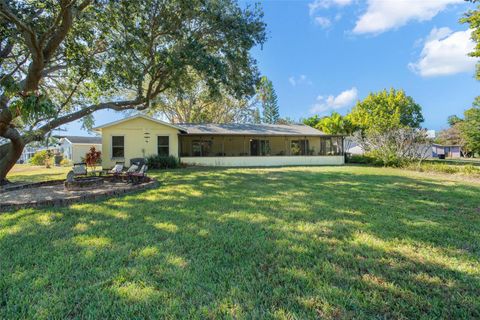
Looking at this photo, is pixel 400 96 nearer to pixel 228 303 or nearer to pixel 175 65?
pixel 175 65

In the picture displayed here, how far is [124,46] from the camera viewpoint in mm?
9797

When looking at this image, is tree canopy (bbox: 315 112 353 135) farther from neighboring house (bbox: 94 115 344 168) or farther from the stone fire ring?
the stone fire ring

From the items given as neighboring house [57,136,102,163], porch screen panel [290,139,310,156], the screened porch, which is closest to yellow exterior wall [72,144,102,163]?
neighboring house [57,136,102,163]

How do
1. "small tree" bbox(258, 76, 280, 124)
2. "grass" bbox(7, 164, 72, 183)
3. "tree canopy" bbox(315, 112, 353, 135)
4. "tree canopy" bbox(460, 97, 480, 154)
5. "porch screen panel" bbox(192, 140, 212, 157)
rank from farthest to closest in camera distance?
1. "small tree" bbox(258, 76, 280, 124)
2. "tree canopy" bbox(315, 112, 353, 135)
3. "tree canopy" bbox(460, 97, 480, 154)
4. "porch screen panel" bbox(192, 140, 212, 157)
5. "grass" bbox(7, 164, 72, 183)

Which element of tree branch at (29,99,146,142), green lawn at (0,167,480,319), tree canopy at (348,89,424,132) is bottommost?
green lawn at (0,167,480,319)

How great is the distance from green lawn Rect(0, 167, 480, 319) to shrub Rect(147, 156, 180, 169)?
1016 cm

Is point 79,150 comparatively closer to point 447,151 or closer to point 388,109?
point 388,109

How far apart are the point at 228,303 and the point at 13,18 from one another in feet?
28.9

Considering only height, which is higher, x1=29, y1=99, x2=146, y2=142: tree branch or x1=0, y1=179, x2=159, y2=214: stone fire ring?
x1=29, y1=99, x2=146, y2=142: tree branch

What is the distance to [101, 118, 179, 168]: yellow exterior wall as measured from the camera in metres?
15.8

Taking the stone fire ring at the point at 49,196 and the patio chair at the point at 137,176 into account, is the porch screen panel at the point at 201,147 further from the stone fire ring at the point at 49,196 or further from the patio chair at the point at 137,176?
the stone fire ring at the point at 49,196

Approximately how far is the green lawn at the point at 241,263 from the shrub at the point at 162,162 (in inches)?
400

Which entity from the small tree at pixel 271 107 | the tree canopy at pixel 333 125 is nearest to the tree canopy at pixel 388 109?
the tree canopy at pixel 333 125

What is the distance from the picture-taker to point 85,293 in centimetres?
224
